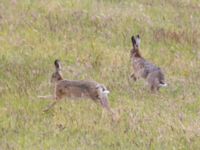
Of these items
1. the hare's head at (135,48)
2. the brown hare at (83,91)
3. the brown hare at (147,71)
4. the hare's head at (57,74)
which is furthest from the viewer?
the hare's head at (135,48)

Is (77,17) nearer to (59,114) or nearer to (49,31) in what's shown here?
(49,31)

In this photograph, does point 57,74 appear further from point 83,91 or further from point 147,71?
point 147,71

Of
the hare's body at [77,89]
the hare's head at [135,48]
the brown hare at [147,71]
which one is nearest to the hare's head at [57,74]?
the hare's body at [77,89]

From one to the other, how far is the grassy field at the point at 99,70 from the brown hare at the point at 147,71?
144 millimetres

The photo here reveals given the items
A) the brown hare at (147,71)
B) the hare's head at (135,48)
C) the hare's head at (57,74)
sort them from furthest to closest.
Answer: the hare's head at (135,48), the brown hare at (147,71), the hare's head at (57,74)

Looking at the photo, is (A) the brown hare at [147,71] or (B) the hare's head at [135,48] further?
(B) the hare's head at [135,48]

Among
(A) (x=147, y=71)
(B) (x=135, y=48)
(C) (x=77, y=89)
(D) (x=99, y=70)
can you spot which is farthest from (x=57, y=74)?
(B) (x=135, y=48)

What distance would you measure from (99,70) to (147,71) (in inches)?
40.3

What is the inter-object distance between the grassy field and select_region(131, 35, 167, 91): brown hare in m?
0.14

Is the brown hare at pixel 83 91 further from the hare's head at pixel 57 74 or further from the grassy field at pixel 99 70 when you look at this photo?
the hare's head at pixel 57 74

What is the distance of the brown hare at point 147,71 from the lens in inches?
490

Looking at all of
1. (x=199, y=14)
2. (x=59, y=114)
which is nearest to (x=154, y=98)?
(x=59, y=114)

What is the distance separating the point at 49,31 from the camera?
607 inches

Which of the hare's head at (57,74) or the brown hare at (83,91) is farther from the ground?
the hare's head at (57,74)
